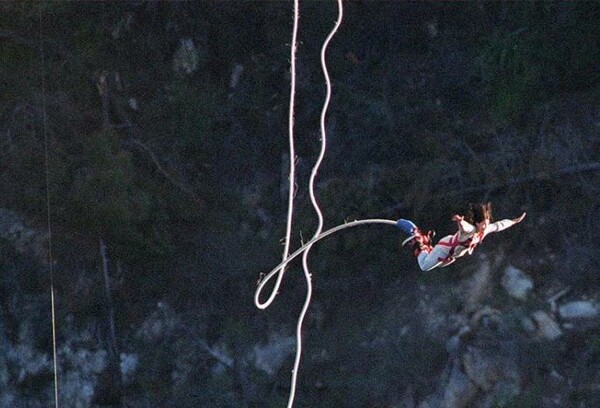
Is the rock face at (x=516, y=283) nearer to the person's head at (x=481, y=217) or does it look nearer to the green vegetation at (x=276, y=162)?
the green vegetation at (x=276, y=162)

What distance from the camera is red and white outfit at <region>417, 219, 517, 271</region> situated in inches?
367

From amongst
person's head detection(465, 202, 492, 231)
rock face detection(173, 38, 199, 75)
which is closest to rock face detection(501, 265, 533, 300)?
rock face detection(173, 38, 199, 75)

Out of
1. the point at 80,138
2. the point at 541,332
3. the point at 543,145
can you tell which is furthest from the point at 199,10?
the point at 541,332

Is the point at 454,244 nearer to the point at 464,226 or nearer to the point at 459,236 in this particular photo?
the point at 459,236

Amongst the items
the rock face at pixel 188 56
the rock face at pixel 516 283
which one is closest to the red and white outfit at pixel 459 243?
the rock face at pixel 516 283

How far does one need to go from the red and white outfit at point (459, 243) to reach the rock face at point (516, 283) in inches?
212

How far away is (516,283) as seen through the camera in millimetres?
15125

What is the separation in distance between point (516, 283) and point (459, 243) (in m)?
5.84

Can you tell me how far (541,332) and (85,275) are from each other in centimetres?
615

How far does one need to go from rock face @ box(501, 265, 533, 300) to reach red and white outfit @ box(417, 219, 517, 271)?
17.6ft

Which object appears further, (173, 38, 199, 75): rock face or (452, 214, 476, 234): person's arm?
(173, 38, 199, 75): rock face

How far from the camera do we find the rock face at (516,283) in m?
15.1

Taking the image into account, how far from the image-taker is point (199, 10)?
17.2m

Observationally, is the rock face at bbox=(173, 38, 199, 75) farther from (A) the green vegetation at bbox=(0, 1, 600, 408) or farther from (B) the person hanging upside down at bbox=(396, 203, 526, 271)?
(B) the person hanging upside down at bbox=(396, 203, 526, 271)
